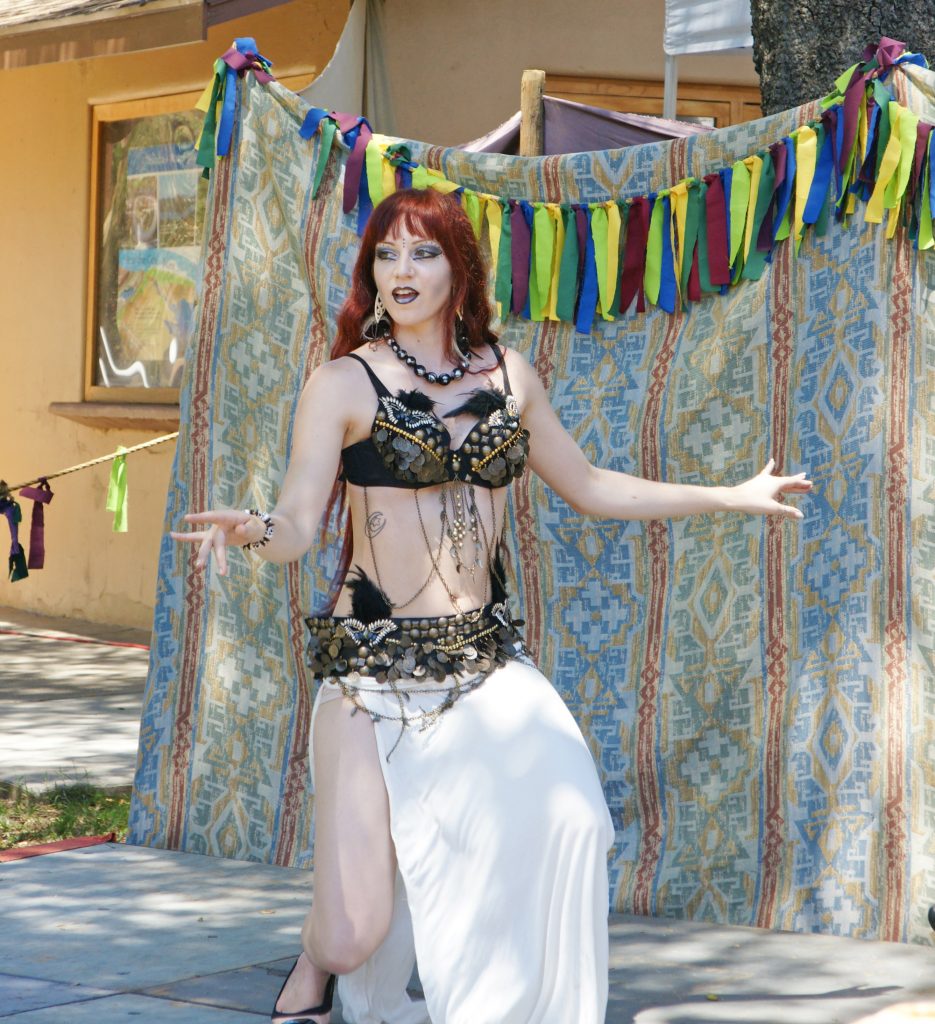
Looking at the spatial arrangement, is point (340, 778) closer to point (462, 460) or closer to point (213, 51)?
point (462, 460)

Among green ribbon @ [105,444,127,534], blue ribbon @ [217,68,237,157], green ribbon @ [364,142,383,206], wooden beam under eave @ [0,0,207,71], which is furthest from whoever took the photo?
wooden beam under eave @ [0,0,207,71]

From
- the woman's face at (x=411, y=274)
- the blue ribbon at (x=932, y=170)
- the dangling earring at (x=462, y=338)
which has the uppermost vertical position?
the blue ribbon at (x=932, y=170)

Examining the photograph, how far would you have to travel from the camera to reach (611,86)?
891 cm

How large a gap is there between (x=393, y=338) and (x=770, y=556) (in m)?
1.43

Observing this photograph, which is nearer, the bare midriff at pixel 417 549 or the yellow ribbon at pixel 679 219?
the bare midriff at pixel 417 549

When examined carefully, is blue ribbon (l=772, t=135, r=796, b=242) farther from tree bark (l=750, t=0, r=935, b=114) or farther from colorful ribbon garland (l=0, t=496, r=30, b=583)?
colorful ribbon garland (l=0, t=496, r=30, b=583)

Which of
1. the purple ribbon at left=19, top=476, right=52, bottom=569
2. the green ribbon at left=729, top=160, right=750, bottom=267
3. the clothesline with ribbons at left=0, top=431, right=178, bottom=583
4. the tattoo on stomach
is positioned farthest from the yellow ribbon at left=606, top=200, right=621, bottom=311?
the purple ribbon at left=19, top=476, right=52, bottom=569

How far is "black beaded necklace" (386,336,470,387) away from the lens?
3898 millimetres

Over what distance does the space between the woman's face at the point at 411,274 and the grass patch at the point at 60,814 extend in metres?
2.61

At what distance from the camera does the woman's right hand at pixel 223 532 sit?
3.40 meters

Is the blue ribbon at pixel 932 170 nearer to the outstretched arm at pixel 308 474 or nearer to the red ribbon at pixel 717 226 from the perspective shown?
the red ribbon at pixel 717 226

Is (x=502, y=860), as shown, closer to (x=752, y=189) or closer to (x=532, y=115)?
(x=752, y=189)

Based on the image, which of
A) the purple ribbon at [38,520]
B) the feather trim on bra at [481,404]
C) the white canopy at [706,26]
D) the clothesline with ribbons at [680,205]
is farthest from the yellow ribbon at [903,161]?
the purple ribbon at [38,520]

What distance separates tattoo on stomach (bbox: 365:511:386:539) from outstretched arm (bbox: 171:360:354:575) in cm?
14
